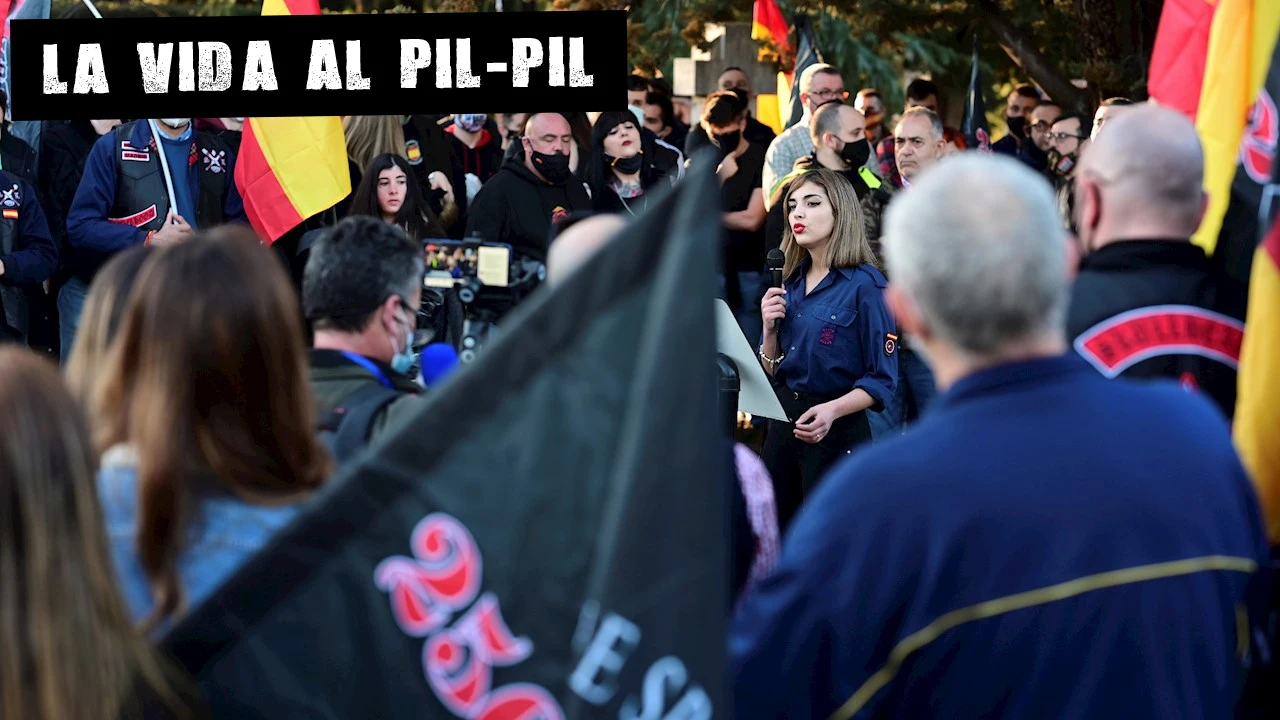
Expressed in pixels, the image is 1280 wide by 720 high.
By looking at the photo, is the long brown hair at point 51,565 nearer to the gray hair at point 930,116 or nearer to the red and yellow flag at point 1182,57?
the red and yellow flag at point 1182,57

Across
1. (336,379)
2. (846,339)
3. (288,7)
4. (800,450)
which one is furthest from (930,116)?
(336,379)

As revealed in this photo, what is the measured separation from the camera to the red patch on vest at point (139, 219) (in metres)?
9.13

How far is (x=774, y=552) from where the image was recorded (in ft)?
11.3

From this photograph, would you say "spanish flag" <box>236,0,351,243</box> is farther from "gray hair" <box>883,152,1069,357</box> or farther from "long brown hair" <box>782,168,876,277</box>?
"gray hair" <box>883,152,1069,357</box>

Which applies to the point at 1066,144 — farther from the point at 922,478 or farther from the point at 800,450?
the point at 922,478

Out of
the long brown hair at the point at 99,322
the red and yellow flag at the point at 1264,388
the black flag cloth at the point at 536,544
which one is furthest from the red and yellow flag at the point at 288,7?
the black flag cloth at the point at 536,544

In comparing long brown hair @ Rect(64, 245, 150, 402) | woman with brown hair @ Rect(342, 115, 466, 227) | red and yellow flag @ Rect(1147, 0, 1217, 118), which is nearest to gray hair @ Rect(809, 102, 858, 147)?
woman with brown hair @ Rect(342, 115, 466, 227)

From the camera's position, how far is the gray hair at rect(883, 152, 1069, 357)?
8.56 ft

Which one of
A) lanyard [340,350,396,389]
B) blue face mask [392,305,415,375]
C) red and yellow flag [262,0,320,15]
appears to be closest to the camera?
lanyard [340,350,396,389]

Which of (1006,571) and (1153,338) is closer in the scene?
(1006,571)

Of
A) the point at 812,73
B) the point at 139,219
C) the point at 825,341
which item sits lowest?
the point at 825,341

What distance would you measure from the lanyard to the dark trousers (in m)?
3.30

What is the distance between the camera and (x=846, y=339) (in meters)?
7.15

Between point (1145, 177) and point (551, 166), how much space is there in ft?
18.6
